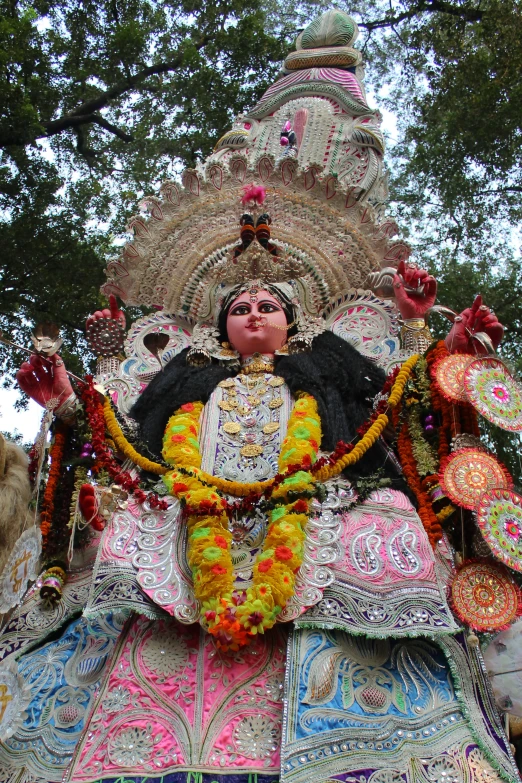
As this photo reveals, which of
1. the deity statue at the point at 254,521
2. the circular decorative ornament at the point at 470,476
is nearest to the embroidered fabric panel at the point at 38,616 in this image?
the deity statue at the point at 254,521

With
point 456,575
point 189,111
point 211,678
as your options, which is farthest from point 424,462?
point 189,111

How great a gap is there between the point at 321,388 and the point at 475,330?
1.02 metres

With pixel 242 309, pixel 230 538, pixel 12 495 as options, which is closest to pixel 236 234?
pixel 242 309

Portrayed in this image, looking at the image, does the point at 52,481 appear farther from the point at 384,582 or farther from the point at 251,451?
the point at 384,582

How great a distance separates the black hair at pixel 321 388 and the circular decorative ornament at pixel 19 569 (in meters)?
1.08

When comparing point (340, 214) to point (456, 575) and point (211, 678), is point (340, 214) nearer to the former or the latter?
point (456, 575)

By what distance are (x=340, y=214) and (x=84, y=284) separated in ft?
11.7

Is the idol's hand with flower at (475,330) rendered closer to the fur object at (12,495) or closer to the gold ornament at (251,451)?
the gold ornament at (251,451)

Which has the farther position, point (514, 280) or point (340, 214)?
point (514, 280)

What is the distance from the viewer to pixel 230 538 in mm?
4562

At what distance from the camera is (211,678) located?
404cm

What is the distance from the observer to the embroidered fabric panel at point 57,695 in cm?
402

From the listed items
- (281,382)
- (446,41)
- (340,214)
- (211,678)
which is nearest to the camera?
(211,678)

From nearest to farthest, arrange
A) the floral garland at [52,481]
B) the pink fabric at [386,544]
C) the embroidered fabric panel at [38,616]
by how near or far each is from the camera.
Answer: the pink fabric at [386,544] < the embroidered fabric panel at [38,616] < the floral garland at [52,481]
